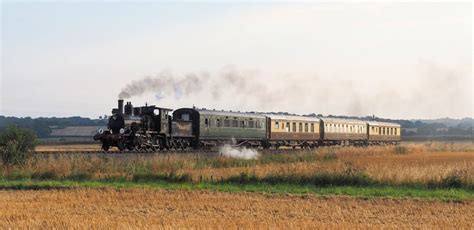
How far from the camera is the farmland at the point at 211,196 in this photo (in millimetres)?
16172

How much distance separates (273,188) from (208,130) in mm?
25593

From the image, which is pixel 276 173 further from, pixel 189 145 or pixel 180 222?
pixel 189 145

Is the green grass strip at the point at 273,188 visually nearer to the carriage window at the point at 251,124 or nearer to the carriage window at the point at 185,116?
the carriage window at the point at 185,116

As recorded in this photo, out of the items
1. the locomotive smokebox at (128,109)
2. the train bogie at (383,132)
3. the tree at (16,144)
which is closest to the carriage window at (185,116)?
the locomotive smokebox at (128,109)

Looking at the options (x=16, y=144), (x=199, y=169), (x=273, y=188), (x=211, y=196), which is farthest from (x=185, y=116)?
(x=211, y=196)

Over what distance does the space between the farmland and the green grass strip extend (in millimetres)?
39

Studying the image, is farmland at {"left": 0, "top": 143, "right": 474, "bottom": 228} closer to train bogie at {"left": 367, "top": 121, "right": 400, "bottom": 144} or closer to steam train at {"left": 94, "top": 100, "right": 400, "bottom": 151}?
steam train at {"left": 94, "top": 100, "right": 400, "bottom": 151}

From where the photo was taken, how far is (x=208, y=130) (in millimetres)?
49750

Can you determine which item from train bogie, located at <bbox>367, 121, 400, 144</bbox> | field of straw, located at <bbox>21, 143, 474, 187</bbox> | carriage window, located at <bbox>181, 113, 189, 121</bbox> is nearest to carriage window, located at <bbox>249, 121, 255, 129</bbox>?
carriage window, located at <bbox>181, 113, 189, 121</bbox>

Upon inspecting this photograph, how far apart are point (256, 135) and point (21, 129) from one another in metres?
24.5

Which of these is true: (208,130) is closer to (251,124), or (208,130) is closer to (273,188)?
(251,124)

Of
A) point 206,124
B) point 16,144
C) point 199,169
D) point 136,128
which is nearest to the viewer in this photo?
point 16,144

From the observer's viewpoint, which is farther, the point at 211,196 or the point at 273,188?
the point at 273,188

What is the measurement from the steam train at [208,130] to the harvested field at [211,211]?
20.1 meters
